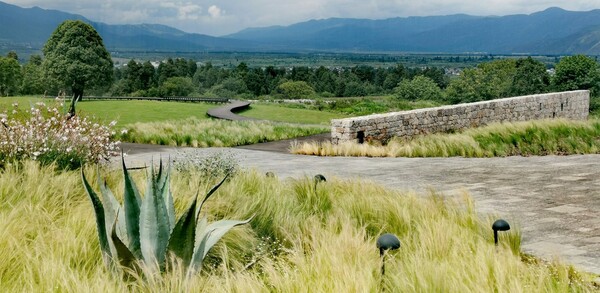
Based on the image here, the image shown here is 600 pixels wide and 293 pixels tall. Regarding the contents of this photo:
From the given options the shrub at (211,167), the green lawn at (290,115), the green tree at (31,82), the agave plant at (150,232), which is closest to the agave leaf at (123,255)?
the agave plant at (150,232)

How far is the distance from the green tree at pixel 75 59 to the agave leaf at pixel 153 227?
1857 inches

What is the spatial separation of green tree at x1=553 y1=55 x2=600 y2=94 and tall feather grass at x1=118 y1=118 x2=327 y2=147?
4593 centimetres

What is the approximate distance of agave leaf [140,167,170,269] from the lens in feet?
14.4

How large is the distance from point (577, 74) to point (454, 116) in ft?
161

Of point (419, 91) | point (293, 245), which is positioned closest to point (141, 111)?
point (293, 245)

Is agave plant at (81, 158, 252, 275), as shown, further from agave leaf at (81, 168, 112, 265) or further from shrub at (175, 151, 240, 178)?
shrub at (175, 151, 240, 178)

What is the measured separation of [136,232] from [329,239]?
1392mm

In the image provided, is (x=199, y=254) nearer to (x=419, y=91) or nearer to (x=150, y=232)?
(x=150, y=232)

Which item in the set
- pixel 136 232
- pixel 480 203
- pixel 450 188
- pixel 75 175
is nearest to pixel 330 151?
pixel 450 188

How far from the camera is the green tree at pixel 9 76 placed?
77000 mm

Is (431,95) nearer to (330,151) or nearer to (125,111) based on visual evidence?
(125,111)

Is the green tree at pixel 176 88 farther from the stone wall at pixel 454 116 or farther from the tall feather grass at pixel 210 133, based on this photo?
the stone wall at pixel 454 116

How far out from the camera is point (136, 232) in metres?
4.58

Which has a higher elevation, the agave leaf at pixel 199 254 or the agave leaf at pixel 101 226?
the agave leaf at pixel 101 226
